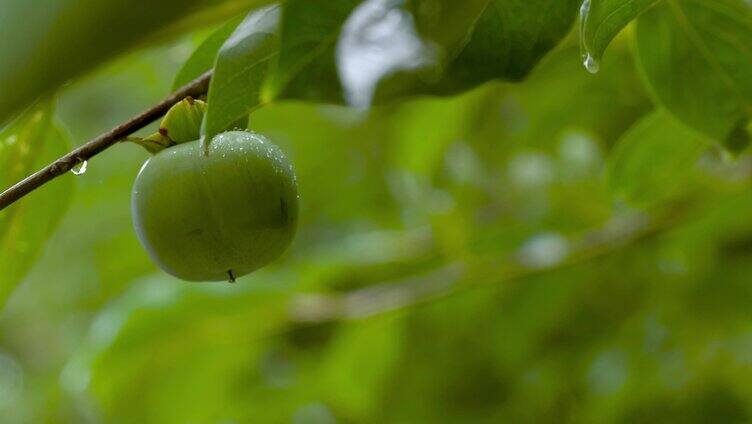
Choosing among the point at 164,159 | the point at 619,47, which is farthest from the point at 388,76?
the point at 619,47

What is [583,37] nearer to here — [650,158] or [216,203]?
[216,203]

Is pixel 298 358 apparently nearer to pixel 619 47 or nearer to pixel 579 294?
pixel 579 294

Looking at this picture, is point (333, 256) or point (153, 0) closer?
point (153, 0)

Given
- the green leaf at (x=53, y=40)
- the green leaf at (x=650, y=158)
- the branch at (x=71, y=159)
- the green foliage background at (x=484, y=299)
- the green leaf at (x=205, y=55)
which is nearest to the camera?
the green leaf at (x=53, y=40)

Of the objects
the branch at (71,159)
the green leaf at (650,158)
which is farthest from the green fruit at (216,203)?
the green leaf at (650,158)

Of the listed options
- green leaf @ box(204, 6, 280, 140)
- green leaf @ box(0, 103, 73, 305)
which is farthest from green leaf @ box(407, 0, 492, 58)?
green leaf @ box(0, 103, 73, 305)

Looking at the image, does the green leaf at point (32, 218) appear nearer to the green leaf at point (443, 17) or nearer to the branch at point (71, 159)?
the branch at point (71, 159)

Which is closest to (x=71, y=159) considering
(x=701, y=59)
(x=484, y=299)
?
(x=701, y=59)
